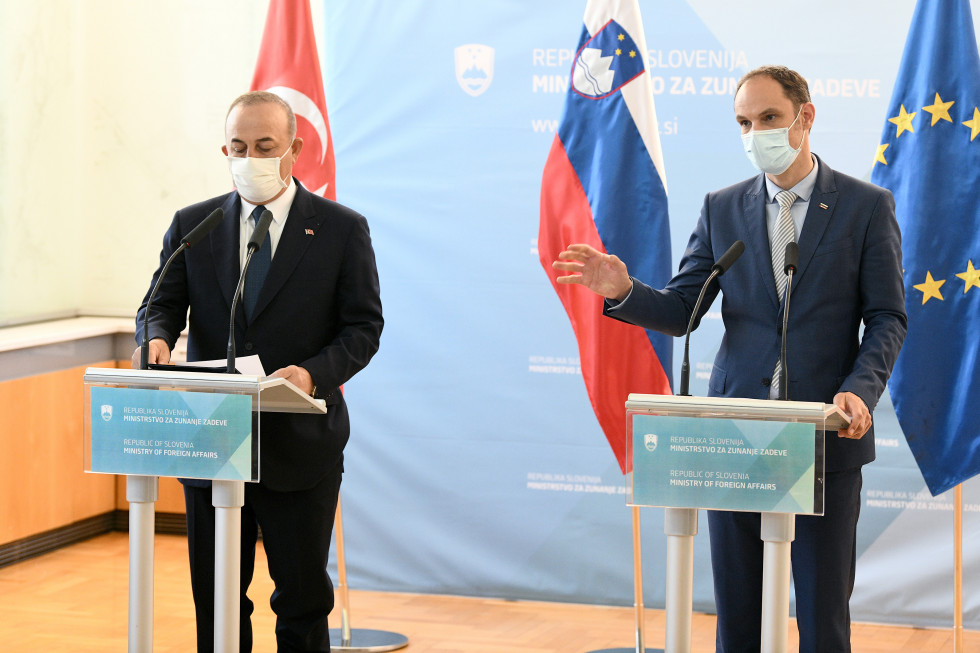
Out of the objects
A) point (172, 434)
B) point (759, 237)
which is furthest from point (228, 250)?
point (759, 237)

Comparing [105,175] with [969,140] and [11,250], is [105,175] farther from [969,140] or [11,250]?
[969,140]

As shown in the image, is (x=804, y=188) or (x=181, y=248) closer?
(x=181, y=248)

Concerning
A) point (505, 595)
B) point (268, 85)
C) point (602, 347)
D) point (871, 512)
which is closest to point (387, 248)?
point (268, 85)

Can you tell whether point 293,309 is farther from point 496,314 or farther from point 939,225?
point 939,225

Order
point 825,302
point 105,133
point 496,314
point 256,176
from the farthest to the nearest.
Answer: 1. point 105,133
2. point 496,314
3. point 256,176
4. point 825,302

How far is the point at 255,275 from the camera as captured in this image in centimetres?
289

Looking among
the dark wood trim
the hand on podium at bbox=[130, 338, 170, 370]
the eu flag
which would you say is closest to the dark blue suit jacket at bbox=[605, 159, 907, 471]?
the hand on podium at bbox=[130, 338, 170, 370]

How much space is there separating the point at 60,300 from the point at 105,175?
2.22ft

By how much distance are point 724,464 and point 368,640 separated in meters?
2.50

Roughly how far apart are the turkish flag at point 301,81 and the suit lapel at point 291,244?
1222mm

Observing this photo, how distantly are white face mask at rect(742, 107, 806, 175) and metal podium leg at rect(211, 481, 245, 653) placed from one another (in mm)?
1406

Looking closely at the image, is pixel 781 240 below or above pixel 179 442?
above

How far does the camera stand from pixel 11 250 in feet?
17.8

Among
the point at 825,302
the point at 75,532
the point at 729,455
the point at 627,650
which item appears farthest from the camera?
the point at 75,532
